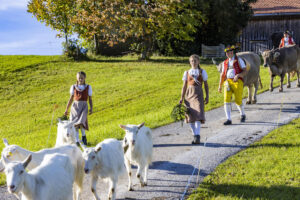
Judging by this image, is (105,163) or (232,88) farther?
(232,88)

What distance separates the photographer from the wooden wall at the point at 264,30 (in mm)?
37094

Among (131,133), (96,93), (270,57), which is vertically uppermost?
(270,57)

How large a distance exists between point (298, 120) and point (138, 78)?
16.0 m

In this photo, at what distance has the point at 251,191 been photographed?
6262 millimetres

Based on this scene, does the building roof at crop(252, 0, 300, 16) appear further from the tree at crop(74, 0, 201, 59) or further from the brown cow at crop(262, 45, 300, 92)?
the brown cow at crop(262, 45, 300, 92)

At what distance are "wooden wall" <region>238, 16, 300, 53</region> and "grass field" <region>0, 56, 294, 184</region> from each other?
980 centimetres

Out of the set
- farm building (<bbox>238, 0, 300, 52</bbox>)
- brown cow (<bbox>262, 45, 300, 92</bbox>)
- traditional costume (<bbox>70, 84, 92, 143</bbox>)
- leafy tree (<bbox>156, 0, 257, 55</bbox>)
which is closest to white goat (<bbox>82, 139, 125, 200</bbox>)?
traditional costume (<bbox>70, 84, 92, 143</bbox>)

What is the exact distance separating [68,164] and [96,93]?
17219 millimetres

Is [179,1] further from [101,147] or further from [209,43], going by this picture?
[101,147]

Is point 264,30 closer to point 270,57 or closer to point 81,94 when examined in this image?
point 270,57

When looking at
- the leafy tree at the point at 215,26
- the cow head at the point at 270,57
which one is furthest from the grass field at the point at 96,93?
the cow head at the point at 270,57

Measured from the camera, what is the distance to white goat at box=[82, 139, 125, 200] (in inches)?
233

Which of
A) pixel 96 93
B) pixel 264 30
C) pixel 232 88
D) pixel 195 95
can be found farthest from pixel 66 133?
pixel 264 30

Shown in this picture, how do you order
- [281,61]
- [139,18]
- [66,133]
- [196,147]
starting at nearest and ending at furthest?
[66,133] < [196,147] < [281,61] < [139,18]
